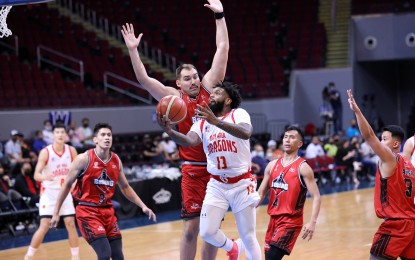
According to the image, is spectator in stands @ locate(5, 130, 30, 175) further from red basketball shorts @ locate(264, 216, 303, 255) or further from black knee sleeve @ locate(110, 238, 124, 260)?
red basketball shorts @ locate(264, 216, 303, 255)

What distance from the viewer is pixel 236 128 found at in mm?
6461

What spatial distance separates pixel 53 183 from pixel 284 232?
4.55 m

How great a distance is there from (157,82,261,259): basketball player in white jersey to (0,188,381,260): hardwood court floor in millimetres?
3424

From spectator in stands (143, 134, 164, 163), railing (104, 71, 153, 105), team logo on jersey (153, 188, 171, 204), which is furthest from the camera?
railing (104, 71, 153, 105)

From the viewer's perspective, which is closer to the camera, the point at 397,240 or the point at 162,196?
the point at 397,240

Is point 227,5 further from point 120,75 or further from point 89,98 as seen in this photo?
point 89,98

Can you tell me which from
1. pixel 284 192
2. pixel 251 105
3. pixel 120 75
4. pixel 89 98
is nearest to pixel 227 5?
pixel 251 105

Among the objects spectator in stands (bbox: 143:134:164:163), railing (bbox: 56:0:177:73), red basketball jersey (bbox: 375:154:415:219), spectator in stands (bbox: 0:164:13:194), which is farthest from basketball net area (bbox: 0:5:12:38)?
railing (bbox: 56:0:177:73)

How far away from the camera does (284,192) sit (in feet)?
24.4

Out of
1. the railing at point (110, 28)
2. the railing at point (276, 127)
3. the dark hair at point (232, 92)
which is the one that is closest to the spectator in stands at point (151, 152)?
the railing at point (110, 28)

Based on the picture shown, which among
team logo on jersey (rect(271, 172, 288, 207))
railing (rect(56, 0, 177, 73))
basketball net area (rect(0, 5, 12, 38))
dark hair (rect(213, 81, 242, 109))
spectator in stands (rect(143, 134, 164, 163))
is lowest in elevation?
spectator in stands (rect(143, 134, 164, 163))

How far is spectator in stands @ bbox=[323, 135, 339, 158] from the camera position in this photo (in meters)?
22.0

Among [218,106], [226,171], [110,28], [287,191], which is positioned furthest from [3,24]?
[110,28]

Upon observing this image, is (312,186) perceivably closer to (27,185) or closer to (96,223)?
(96,223)
